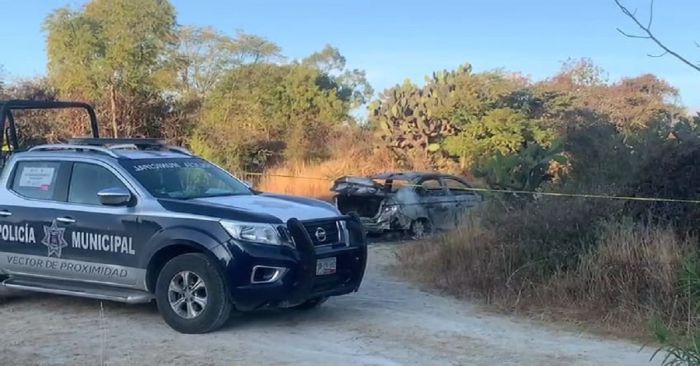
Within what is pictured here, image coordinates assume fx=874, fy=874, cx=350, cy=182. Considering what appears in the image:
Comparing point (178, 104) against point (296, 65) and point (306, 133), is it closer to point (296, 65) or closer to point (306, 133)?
point (306, 133)

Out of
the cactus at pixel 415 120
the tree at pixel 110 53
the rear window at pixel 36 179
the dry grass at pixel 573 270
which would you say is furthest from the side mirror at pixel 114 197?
the tree at pixel 110 53

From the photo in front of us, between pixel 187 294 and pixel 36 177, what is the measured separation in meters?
2.35

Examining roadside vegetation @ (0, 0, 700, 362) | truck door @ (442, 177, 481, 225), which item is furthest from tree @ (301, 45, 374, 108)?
truck door @ (442, 177, 481, 225)

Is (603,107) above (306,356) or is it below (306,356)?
above

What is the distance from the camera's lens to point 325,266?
26.9 feet

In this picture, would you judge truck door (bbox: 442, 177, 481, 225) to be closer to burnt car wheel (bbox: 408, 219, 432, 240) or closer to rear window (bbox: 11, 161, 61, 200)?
burnt car wheel (bbox: 408, 219, 432, 240)

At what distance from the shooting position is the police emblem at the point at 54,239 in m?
8.67

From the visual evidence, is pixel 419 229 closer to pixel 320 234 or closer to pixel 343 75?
pixel 320 234

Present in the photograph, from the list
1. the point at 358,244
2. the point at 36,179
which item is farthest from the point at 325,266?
the point at 36,179

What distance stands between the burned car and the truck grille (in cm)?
672

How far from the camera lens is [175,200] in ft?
27.3

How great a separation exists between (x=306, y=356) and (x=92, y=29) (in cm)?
2250

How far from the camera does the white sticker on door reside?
9.07 metres

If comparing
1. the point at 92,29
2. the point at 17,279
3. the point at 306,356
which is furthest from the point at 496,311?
the point at 92,29
